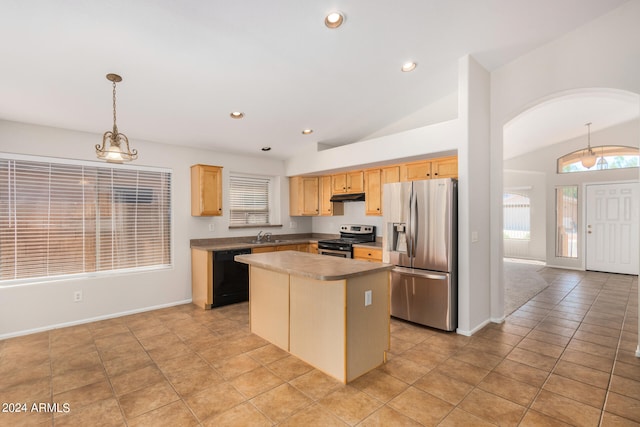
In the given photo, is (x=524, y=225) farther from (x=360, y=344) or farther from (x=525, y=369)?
(x=360, y=344)

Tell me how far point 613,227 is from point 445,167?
5537 millimetres

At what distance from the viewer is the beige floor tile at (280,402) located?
83.7 inches

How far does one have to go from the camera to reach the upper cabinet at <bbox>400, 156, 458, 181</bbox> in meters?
3.95

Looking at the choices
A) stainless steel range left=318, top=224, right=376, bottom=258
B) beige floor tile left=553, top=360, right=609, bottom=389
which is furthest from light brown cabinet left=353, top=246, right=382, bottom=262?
beige floor tile left=553, top=360, right=609, bottom=389

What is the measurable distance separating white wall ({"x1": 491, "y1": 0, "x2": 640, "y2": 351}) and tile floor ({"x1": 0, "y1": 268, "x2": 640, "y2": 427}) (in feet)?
3.33

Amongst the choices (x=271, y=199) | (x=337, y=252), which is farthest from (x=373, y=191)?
(x=271, y=199)

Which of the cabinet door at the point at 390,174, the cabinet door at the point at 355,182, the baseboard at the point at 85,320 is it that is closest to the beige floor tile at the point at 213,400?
the baseboard at the point at 85,320

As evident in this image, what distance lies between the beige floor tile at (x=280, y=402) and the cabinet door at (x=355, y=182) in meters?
3.40

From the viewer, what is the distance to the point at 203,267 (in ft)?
14.9

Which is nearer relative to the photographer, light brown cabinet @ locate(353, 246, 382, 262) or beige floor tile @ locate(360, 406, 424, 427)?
beige floor tile @ locate(360, 406, 424, 427)

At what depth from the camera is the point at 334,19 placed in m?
2.48

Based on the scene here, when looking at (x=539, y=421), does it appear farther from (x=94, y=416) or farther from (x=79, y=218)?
(x=79, y=218)

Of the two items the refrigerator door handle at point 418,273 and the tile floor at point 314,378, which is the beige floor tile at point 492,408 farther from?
the refrigerator door handle at point 418,273

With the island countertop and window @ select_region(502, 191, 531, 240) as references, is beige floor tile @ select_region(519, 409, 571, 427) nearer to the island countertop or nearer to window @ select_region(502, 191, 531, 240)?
the island countertop
